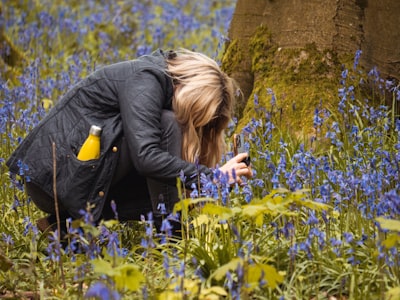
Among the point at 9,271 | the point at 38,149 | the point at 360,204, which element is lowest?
the point at 9,271

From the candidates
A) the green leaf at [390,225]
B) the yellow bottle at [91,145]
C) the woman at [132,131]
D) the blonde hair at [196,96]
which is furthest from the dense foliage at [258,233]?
the yellow bottle at [91,145]

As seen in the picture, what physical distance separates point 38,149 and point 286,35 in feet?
6.88

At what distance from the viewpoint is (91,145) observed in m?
3.63

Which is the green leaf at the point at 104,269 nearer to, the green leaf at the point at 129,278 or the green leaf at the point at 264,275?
the green leaf at the point at 129,278

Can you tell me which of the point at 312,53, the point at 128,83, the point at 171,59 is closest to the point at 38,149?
the point at 128,83

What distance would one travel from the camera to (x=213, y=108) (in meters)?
3.77

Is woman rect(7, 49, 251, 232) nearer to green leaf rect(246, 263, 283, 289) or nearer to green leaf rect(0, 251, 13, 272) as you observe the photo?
green leaf rect(0, 251, 13, 272)

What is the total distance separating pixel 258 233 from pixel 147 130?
75 cm

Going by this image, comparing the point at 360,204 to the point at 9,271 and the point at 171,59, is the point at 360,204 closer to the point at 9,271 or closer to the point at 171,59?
the point at 171,59

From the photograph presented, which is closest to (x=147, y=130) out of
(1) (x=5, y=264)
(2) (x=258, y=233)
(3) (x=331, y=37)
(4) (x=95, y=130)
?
(4) (x=95, y=130)

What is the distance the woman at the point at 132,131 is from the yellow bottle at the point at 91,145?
4cm

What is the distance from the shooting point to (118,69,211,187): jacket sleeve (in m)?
3.52

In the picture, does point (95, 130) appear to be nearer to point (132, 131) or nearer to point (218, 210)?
point (132, 131)

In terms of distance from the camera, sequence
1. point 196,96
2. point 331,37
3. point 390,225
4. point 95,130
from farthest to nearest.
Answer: point 331,37
point 196,96
point 95,130
point 390,225
